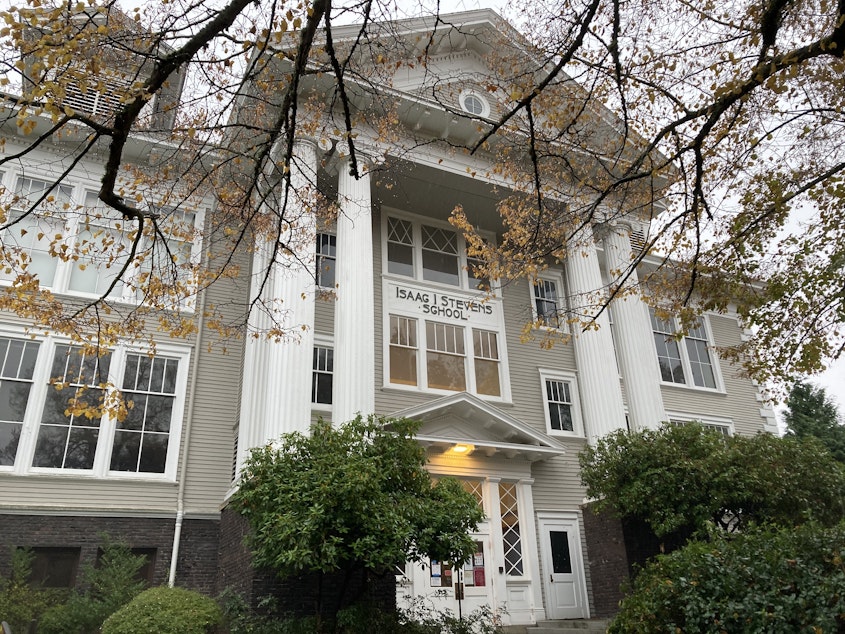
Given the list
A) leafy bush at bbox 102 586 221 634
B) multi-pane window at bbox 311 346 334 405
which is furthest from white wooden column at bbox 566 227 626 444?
leafy bush at bbox 102 586 221 634

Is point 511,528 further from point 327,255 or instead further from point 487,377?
point 327,255

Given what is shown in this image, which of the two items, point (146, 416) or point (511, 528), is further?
point (511, 528)

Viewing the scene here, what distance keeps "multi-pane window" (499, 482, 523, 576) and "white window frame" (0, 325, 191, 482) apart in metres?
7.74

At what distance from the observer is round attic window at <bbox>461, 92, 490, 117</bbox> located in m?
17.1

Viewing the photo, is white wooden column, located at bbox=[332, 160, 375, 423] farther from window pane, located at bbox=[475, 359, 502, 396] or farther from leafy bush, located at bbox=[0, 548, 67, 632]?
leafy bush, located at bbox=[0, 548, 67, 632]

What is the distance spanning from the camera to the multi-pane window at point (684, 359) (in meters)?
22.1

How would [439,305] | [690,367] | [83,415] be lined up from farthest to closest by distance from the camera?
[690,367]
[439,305]
[83,415]

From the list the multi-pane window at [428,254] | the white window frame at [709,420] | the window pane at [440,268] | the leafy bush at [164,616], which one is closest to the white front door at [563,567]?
the white window frame at [709,420]

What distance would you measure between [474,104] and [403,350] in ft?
22.0

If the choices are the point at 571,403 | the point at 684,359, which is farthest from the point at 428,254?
the point at 684,359

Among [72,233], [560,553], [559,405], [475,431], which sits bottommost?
[560,553]

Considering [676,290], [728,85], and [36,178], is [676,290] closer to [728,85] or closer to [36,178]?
[728,85]

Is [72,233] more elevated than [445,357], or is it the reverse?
[72,233]

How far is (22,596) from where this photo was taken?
39.1ft
